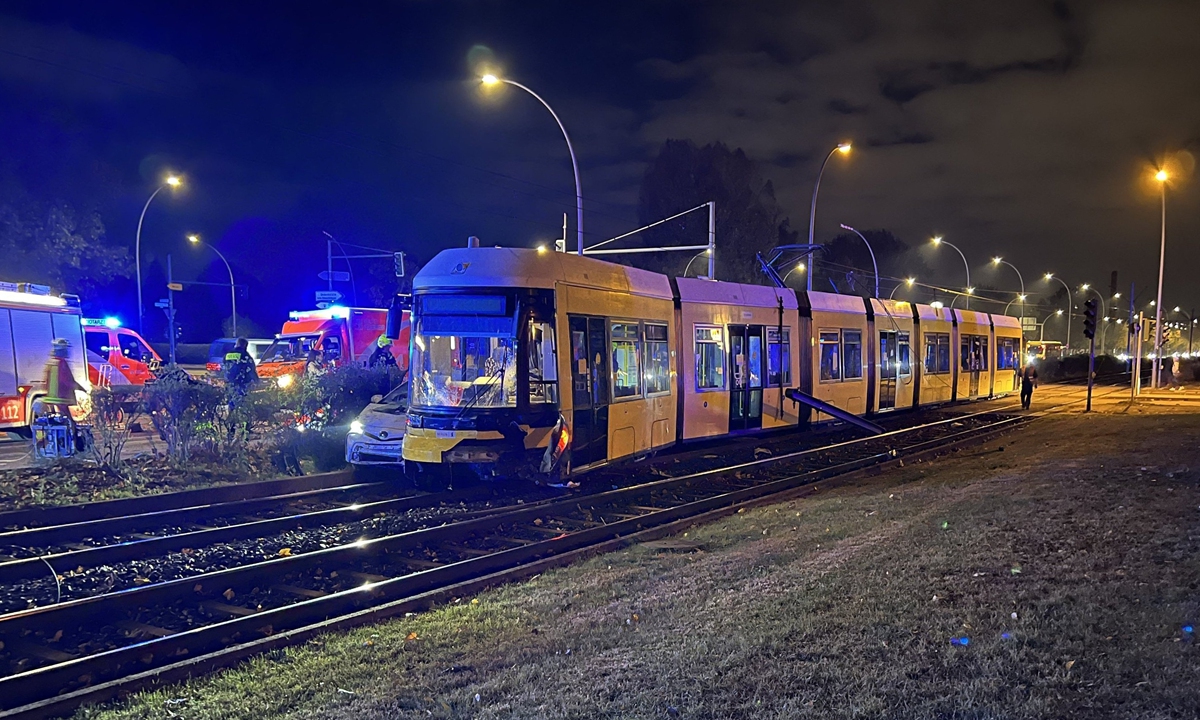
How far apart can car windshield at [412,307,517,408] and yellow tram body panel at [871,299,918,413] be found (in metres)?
14.2

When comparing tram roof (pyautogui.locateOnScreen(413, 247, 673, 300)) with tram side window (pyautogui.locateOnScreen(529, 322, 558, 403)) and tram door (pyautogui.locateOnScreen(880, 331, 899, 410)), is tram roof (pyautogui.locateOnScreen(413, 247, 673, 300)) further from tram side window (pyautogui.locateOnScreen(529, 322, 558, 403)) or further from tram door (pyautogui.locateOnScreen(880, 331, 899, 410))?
tram door (pyautogui.locateOnScreen(880, 331, 899, 410))

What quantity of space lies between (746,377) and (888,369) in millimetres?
7765

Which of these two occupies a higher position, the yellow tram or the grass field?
the yellow tram

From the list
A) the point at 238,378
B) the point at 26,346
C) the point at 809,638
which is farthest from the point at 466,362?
the point at 26,346

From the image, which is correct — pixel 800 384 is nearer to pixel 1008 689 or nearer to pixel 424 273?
pixel 424 273

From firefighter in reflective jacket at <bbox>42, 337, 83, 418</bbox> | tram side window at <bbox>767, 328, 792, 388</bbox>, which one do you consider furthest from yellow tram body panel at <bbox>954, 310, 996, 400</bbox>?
firefighter in reflective jacket at <bbox>42, 337, 83, 418</bbox>

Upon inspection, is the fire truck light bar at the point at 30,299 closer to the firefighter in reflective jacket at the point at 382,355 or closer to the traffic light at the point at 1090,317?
the firefighter in reflective jacket at the point at 382,355

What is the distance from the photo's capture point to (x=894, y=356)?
23.4 m

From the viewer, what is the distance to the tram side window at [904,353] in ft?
77.4

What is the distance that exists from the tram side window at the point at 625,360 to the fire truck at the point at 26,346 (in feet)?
35.6

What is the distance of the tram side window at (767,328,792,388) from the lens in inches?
709

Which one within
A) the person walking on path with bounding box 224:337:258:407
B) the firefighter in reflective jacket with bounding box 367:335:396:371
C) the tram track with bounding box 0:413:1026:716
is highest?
the firefighter in reflective jacket with bounding box 367:335:396:371

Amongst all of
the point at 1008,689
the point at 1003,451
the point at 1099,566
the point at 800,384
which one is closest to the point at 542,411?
the point at 1099,566

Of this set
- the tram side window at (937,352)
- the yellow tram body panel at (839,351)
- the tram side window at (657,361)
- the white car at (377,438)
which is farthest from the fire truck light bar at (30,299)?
the tram side window at (937,352)
